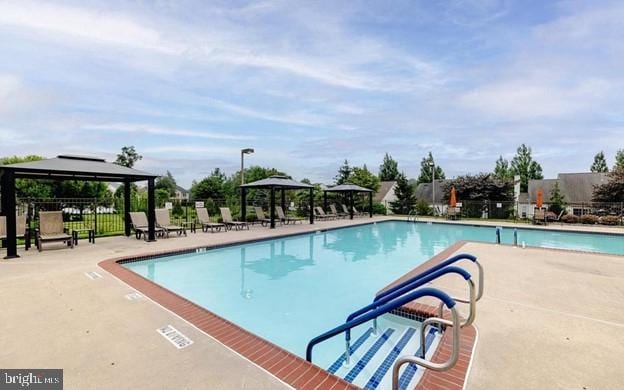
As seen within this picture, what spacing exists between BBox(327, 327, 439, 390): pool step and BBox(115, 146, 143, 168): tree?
34369 millimetres

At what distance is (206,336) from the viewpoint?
10.5ft

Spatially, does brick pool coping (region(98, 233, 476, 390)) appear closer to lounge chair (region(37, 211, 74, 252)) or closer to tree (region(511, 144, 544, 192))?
lounge chair (region(37, 211, 74, 252))

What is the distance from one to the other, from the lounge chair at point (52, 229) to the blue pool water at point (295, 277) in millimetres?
2906

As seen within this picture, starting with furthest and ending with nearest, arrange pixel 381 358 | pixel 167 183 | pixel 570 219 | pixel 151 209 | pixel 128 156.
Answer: pixel 167 183, pixel 128 156, pixel 570 219, pixel 151 209, pixel 381 358

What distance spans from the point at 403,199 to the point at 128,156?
96.5 ft

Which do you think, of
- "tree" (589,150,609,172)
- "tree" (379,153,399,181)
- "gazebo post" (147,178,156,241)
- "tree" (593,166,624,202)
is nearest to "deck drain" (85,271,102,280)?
"gazebo post" (147,178,156,241)

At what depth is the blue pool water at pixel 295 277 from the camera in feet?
14.9

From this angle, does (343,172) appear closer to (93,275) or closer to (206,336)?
(93,275)

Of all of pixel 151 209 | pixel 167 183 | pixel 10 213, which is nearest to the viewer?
pixel 10 213

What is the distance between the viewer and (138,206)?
17922 mm

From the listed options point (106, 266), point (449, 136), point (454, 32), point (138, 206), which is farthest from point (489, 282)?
point (449, 136)

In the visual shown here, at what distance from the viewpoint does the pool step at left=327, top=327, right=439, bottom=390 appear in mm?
2812

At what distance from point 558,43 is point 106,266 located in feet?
51.2

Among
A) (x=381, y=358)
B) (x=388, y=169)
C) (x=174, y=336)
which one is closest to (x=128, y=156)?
(x=174, y=336)
